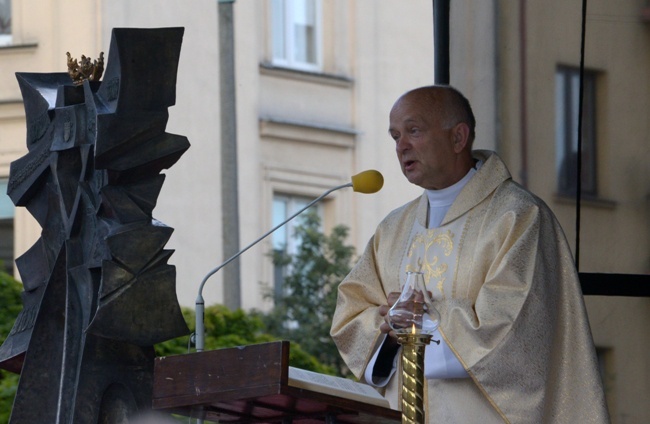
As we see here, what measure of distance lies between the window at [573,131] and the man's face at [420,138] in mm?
1852

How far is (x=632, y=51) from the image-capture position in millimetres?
8219

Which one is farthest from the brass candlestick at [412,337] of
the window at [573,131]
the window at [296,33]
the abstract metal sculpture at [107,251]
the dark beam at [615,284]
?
the window at [296,33]

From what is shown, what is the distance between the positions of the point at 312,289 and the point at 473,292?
41.9 ft

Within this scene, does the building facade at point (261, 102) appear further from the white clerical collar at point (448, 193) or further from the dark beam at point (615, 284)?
the white clerical collar at point (448, 193)

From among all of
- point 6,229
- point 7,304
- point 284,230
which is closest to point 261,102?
point 284,230

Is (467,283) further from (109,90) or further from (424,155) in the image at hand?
(109,90)

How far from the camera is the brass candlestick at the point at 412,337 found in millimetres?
4562

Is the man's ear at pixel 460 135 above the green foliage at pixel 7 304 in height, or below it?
above

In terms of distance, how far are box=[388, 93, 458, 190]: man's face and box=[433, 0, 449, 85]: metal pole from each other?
146 cm

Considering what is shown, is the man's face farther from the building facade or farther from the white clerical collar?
the building facade

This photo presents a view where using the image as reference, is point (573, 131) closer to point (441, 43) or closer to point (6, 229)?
point (441, 43)

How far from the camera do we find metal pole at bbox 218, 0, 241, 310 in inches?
795

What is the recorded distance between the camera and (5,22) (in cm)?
1978

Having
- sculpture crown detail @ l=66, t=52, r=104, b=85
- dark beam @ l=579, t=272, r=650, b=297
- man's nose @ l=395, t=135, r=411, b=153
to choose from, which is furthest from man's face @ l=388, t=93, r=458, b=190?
dark beam @ l=579, t=272, r=650, b=297
